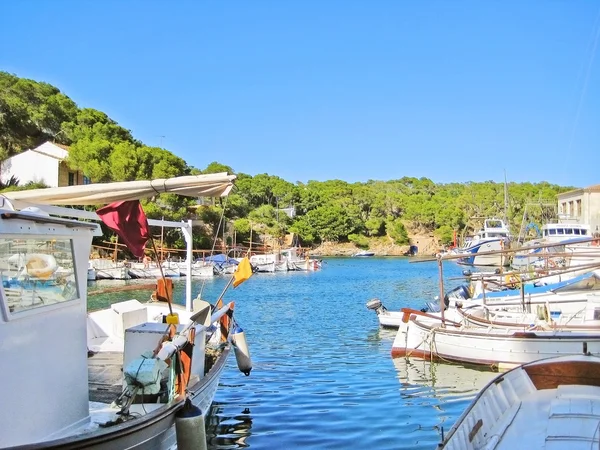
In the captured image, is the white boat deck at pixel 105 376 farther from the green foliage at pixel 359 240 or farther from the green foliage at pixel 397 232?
the green foliage at pixel 397 232

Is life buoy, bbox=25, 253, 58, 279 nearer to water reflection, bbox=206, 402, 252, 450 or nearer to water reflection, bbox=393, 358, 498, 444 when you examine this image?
water reflection, bbox=206, 402, 252, 450

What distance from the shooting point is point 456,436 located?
635 cm

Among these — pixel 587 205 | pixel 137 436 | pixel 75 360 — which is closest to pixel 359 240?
pixel 587 205

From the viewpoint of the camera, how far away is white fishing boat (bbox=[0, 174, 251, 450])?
19.8 feet

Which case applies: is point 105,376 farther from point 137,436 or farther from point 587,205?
point 587,205

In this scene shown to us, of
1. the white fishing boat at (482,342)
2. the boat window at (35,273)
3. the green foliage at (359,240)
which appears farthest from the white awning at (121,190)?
the green foliage at (359,240)

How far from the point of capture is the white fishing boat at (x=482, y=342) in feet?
47.0

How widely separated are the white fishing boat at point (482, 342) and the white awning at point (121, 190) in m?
9.23

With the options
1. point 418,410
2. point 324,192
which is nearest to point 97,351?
point 418,410

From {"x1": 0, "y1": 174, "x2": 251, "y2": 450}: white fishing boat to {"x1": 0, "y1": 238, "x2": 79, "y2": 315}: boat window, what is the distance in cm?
1

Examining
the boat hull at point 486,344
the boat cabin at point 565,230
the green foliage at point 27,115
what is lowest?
the boat hull at point 486,344

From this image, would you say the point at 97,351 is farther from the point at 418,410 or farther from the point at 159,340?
the point at 418,410

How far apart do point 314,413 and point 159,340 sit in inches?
212

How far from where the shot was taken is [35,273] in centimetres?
643
